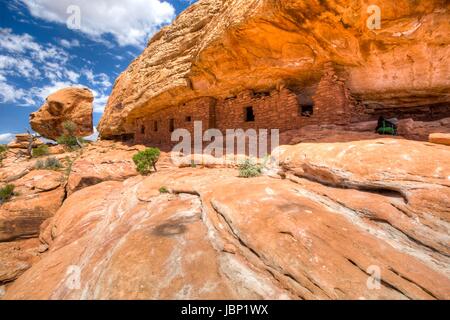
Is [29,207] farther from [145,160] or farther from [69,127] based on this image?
[69,127]

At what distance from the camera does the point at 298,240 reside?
7.72 ft

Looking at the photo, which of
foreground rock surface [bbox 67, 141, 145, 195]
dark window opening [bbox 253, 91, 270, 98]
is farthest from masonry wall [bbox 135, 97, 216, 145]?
foreground rock surface [bbox 67, 141, 145, 195]

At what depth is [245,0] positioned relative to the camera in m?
6.01

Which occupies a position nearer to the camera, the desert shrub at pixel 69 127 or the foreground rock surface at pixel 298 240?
the foreground rock surface at pixel 298 240

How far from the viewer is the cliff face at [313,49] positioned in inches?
197

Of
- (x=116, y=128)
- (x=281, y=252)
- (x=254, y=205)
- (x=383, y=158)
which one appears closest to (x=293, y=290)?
(x=281, y=252)

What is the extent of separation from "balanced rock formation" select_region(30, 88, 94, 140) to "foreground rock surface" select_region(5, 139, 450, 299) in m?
19.3

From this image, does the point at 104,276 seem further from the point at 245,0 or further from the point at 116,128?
the point at 116,128

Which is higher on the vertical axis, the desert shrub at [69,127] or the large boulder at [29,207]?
the desert shrub at [69,127]

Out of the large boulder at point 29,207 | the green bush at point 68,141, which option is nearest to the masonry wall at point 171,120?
the large boulder at point 29,207

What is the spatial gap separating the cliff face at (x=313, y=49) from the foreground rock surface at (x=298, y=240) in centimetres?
325

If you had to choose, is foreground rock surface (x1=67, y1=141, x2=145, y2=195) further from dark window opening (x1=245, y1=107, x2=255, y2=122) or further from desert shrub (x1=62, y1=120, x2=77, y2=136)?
desert shrub (x1=62, y1=120, x2=77, y2=136)

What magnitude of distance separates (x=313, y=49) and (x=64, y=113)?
69.9 feet

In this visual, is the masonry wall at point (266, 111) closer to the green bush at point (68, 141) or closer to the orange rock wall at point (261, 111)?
the orange rock wall at point (261, 111)
